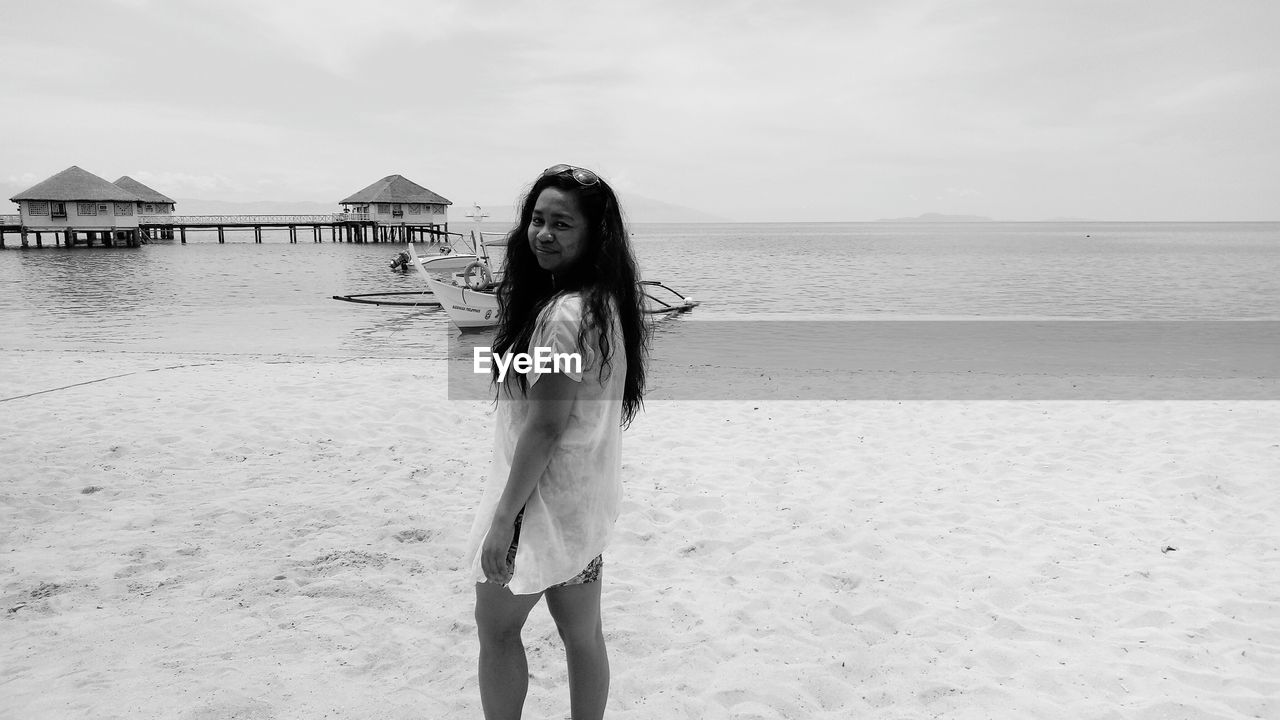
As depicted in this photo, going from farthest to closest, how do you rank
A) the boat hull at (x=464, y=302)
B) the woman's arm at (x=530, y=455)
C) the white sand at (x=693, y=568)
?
1. the boat hull at (x=464, y=302)
2. the white sand at (x=693, y=568)
3. the woman's arm at (x=530, y=455)

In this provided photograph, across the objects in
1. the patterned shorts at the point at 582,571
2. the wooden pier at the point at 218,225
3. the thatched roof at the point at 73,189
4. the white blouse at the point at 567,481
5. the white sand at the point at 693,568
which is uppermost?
the thatched roof at the point at 73,189

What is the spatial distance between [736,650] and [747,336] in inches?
638

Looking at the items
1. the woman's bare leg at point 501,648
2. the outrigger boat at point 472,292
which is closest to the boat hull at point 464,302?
the outrigger boat at point 472,292

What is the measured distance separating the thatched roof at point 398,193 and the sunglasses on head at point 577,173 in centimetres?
8242

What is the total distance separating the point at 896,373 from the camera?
1311cm

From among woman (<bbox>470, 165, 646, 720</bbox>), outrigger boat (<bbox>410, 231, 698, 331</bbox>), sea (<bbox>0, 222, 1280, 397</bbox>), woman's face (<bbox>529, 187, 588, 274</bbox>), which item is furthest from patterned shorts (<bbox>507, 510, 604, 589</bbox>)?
outrigger boat (<bbox>410, 231, 698, 331</bbox>)

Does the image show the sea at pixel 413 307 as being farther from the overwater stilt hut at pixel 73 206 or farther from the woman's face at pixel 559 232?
the woman's face at pixel 559 232

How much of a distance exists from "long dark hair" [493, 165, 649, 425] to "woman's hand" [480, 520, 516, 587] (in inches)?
14.0

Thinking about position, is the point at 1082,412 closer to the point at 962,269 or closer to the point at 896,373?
the point at 896,373

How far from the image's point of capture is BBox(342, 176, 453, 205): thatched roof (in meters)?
80.7

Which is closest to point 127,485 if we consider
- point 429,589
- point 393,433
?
point 393,433

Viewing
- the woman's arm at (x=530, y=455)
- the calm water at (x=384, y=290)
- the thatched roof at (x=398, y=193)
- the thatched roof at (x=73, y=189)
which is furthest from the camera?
the thatched roof at (x=398, y=193)

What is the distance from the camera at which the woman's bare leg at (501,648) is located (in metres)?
2.06

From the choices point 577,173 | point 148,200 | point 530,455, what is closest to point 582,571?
point 530,455
